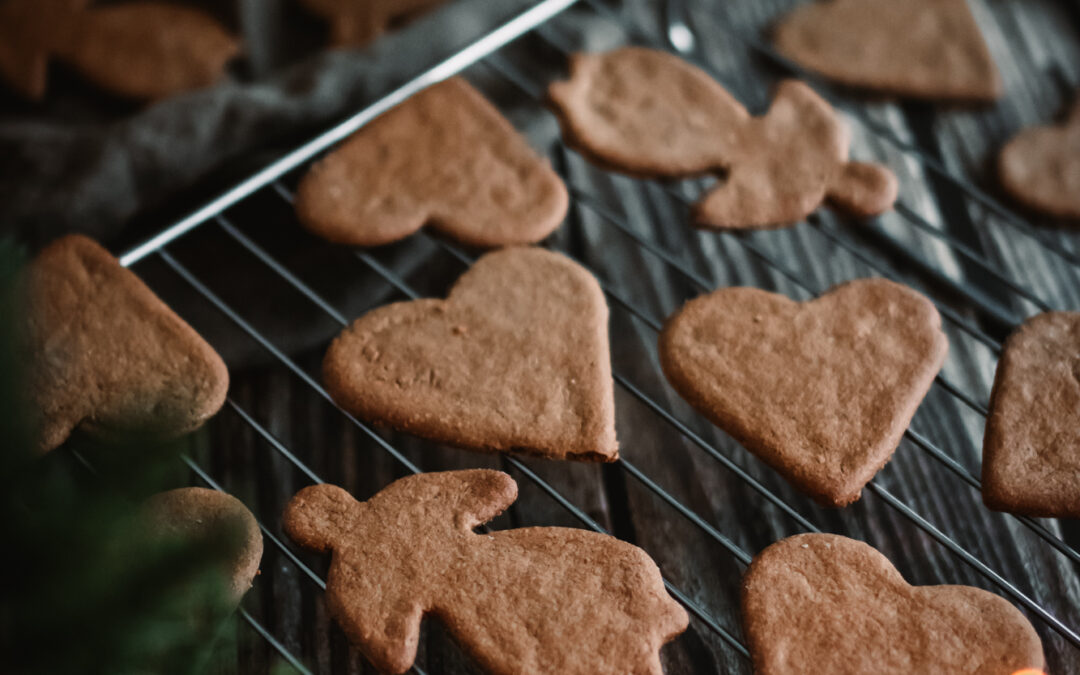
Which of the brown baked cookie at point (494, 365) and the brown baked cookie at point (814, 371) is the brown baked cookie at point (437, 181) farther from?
the brown baked cookie at point (814, 371)

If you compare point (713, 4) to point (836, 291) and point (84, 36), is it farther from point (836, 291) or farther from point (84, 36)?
point (84, 36)

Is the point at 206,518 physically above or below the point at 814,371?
below

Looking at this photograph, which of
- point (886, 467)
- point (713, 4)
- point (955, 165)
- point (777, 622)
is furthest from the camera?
point (713, 4)

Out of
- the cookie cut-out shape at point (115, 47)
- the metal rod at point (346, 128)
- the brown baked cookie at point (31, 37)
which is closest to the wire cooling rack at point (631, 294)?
the metal rod at point (346, 128)

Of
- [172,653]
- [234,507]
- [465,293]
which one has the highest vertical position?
[172,653]

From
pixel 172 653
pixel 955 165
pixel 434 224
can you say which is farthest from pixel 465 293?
pixel 955 165

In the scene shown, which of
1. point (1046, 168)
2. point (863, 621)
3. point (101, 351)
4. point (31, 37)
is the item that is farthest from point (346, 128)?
point (1046, 168)

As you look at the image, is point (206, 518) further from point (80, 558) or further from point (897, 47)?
point (897, 47)
